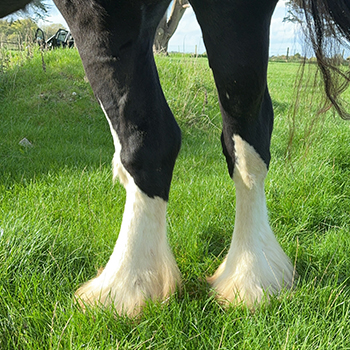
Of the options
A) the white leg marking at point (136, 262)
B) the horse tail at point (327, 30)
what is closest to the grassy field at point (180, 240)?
the white leg marking at point (136, 262)

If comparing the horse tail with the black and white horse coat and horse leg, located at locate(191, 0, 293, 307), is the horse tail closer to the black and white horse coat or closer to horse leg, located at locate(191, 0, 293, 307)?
the black and white horse coat

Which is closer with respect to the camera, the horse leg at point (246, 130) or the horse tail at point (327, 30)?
the horse leg at point (246, 130)

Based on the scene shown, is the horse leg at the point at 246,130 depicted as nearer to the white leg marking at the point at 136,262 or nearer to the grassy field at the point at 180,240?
the grassy field at the point at 180,240

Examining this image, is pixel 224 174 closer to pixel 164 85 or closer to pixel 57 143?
pixel 57 143

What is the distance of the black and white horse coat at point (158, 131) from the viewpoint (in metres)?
1.24

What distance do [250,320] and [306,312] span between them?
0.22 m

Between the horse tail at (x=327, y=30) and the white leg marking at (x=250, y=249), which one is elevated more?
the horse tail at (x=327, y=30)

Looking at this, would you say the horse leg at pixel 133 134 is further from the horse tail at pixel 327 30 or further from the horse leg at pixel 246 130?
the horse tail at pixel 327 30

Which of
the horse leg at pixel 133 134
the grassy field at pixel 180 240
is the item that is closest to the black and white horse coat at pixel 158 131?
the horse leg at pixel 133 134

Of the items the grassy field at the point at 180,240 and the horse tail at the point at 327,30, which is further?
the horse tail at the point at 327,30

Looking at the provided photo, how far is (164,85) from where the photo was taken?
17.6ft

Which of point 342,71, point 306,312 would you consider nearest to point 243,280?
point 306,312

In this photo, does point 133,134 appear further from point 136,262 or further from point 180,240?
point 180,240

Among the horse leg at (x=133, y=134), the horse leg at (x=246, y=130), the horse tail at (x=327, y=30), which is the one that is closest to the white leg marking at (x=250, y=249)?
the horse leg at (x=246, y=130)
